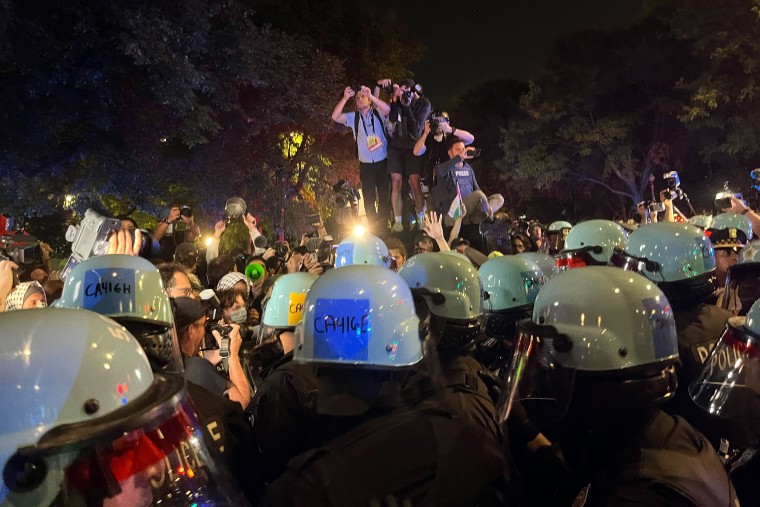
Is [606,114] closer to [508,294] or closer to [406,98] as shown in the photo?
[406,98]

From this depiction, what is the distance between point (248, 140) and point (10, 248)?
377 inches

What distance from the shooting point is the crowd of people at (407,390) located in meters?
1.42

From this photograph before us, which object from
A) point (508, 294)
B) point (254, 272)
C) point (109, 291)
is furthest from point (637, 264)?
point (254, 272)

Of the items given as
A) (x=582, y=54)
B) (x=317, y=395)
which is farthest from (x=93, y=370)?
(x=582, y=54)

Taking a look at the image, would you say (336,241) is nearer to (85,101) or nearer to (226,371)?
(85,101)

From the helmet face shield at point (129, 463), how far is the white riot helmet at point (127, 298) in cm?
169

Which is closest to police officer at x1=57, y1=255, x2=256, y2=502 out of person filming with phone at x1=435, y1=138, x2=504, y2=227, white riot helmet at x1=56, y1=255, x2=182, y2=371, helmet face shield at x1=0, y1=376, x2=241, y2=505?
white riot helmet at x1=56, y1=255, x2=182, y2=371

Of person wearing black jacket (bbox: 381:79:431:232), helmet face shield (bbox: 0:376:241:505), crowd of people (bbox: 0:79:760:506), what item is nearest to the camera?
helmet face shield (bbox: 0:376:241:505)

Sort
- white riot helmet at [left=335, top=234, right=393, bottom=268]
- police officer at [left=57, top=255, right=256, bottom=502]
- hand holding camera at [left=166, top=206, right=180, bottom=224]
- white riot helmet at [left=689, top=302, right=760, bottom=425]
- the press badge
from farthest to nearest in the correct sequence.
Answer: the press badge < hand holding camera at [left=166, top=206, right=180, bottom=224] < white riot helmet at [left=335, top=234, right=393, bottom=268] < police officer at [left=57, top=255, right=256, bottom=502] < white riot helmet at [left=689, top=302, right=760, bottom=425]

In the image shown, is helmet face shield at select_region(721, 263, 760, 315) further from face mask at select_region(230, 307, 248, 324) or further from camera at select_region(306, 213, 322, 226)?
camera at select_region(306, 213, 322, 226)

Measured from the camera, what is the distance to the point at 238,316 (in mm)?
6035

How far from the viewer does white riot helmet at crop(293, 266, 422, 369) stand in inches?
103

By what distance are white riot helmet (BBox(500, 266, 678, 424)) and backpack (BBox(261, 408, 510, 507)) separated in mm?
367

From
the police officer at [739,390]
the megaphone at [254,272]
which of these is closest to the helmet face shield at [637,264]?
the police officer at [739,390]
